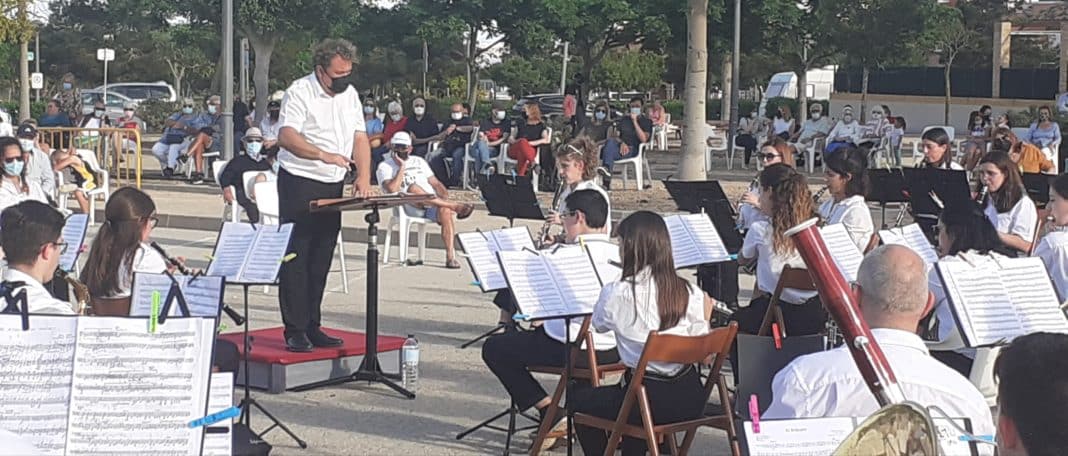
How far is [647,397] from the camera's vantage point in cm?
580

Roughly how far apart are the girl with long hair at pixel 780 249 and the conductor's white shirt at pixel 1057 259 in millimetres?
1168

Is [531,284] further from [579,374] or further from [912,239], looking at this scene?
[912,239]

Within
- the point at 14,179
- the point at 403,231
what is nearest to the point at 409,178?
the point at 403,231

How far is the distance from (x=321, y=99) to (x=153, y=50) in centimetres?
5782

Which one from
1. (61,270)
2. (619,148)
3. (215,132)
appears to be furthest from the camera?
(215,132)

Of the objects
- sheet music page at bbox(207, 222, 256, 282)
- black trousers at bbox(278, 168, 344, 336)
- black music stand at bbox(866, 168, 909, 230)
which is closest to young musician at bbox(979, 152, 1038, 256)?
black music stand at bbox(866, 168, 909, 230)

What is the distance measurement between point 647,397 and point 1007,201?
420 cm

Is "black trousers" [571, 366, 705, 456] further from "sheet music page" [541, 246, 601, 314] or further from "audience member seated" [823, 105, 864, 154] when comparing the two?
"audience member seated" [823, 105, 864, 154]

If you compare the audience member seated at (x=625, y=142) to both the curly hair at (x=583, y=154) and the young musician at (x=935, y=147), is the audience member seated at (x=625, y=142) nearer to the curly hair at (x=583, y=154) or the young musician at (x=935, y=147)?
the young musician at (x=935, y=147)

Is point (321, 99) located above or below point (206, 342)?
above

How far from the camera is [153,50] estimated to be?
6341 centimetres

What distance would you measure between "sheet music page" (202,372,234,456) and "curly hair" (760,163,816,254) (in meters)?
3.96

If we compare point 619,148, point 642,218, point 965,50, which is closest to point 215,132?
point 619,148

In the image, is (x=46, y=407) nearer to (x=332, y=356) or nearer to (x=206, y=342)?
(x=206, y=342)
